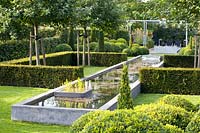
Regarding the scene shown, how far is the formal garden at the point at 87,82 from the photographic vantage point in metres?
5.04

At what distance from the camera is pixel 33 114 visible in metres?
9.01

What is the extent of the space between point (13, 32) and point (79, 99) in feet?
27.7

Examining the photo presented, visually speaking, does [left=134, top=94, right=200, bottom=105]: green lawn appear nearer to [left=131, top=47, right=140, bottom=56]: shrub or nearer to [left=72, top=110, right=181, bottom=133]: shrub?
[left=72, top=110, right=181, bottom=133]: shrub

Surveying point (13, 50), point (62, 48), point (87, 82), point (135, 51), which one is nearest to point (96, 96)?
point (87, 82)

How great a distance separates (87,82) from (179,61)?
28.9ft

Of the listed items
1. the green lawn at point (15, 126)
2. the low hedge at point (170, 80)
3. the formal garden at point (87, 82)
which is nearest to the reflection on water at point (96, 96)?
the formal garden at point (87, 82)

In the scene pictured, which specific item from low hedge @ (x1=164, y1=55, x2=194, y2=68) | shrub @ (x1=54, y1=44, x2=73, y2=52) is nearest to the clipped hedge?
shrub @ (x1=54, y1=44, x2=73, y2=52)

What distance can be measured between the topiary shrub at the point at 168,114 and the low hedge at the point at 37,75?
8493mm

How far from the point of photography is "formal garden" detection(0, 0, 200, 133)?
199 inches

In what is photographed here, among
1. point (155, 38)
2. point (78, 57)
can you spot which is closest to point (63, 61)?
point (78, 57)

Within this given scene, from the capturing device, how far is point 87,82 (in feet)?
45.1

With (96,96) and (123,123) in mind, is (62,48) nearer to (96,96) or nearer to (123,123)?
(96,96)

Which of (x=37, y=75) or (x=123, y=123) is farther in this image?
(x=37, y=75)

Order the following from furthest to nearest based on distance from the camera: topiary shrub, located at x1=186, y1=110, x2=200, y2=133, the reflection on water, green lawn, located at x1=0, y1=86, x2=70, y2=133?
the reflection on water < green lawn, located at x1=0, y1=86, x2=70, y2=133 < topiary shrub, located at x1=186, y1=110, x2=200, y2=133
